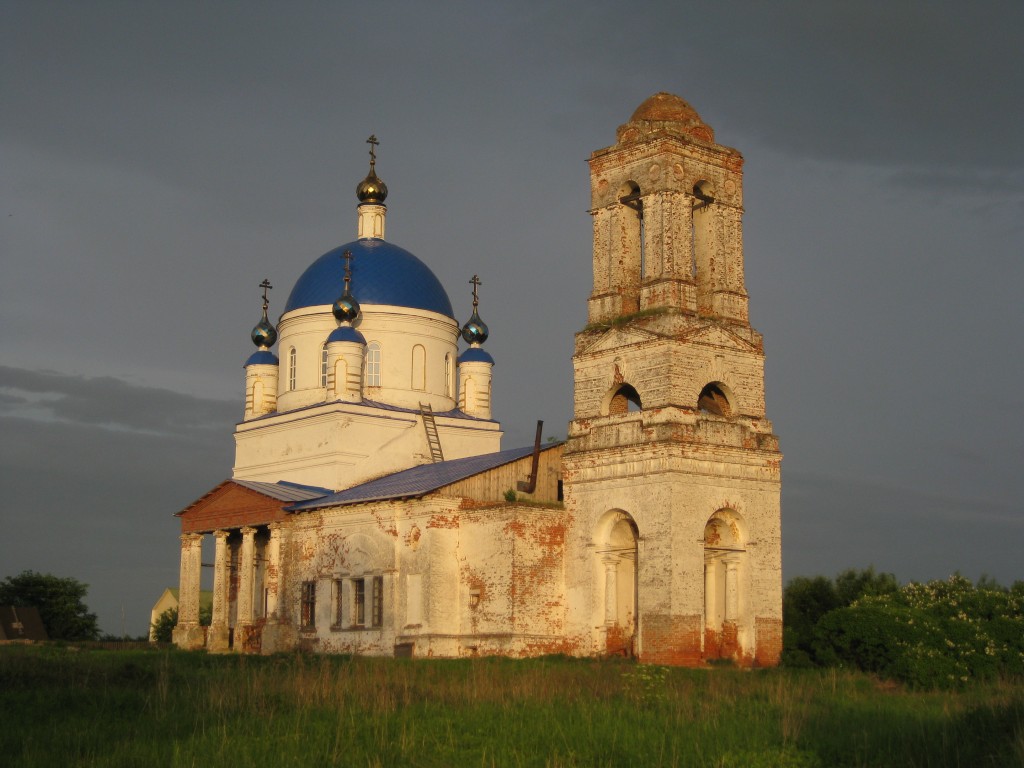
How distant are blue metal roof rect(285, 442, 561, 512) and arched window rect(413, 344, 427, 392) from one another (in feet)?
12.1

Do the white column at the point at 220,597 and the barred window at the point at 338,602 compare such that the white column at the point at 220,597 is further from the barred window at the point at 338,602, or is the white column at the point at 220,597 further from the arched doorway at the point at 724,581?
the arched doorway at the point at 724,581

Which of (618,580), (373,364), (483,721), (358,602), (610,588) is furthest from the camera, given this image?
(373,364)

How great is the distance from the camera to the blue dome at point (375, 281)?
3884 centimetres

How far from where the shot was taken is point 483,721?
15789mm

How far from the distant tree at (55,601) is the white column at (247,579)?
1497 centimetres

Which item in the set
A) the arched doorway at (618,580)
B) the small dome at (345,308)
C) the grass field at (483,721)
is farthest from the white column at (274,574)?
the grass field at (483,721)

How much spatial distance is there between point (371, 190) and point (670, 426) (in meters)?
17.1

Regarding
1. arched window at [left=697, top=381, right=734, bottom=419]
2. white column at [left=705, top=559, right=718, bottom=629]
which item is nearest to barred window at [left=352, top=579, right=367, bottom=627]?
white column at [left=705, top=559, right=718, bottom=629]

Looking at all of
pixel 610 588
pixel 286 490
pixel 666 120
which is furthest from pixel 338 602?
pixel 666 120

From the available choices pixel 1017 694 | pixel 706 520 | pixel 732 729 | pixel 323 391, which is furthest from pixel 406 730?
pixel 323 391

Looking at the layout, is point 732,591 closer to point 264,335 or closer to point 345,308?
point 345,308

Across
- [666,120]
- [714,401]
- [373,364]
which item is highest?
[666,120]

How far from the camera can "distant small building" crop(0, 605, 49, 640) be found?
141ft

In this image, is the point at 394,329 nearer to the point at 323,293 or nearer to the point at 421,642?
the point at 323,293
